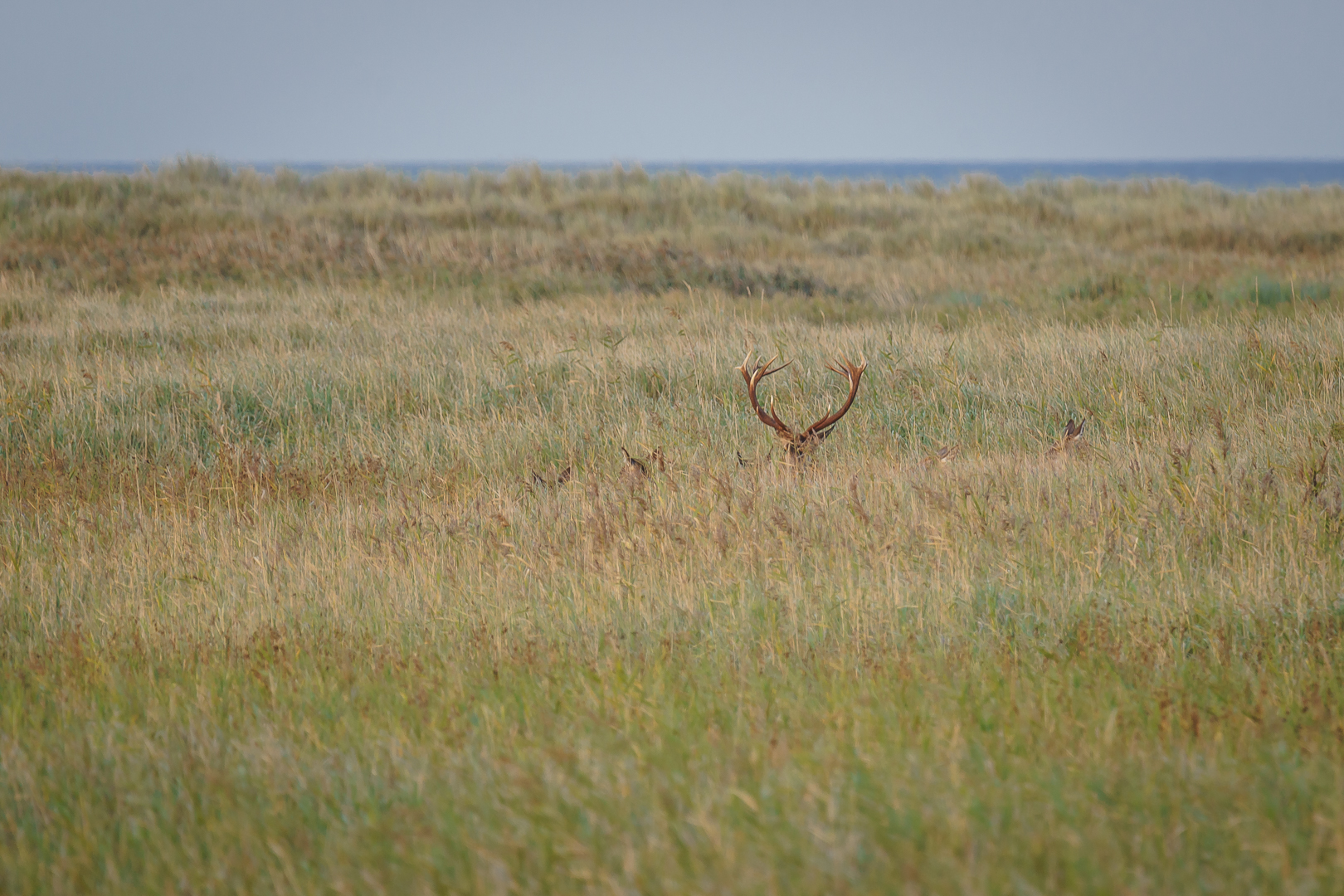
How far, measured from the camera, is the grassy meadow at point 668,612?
2078mm

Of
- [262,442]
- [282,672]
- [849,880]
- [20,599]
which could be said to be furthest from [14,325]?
[849,880]

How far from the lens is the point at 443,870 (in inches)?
79.9

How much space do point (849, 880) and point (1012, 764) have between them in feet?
2.28

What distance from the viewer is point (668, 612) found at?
3.45m

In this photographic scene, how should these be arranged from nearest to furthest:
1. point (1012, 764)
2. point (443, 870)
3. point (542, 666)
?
point (443, 870) < point (1012, 764) < point (542, 666)

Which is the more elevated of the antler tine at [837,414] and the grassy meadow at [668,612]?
the antler tine at [837,414]

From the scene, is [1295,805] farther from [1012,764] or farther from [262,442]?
[262,442]

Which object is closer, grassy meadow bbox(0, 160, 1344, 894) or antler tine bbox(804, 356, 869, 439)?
grassy meadow bbox(0, 160, 1344, 894)

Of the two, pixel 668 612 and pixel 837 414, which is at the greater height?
pixel 837 414

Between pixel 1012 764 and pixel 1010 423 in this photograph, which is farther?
pixel 1010 423

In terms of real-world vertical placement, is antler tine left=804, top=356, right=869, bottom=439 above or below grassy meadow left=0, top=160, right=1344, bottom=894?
above

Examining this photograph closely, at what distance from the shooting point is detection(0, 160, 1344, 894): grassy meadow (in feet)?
6.82

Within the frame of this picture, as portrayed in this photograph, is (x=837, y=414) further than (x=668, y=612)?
Yes

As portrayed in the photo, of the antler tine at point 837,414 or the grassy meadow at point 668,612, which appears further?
the antler tine at point 837,414
